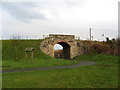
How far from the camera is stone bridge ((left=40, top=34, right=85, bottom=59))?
3358 centimetres

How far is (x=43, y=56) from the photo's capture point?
94.4ft

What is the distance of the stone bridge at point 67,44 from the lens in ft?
110

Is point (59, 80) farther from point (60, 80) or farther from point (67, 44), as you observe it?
point (67, 44)

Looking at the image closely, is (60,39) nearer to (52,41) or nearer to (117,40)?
(52,41)

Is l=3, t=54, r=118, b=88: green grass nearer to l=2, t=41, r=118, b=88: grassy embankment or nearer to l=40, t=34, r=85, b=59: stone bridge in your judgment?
l=2, t=41, r=118, b=88: grassy embankment

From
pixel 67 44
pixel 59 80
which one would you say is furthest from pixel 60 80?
pixel 67 44

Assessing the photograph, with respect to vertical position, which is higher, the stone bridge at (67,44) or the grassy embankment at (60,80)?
the stone bridge at (67,44)

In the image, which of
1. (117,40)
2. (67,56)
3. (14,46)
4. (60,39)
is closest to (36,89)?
(14,46)

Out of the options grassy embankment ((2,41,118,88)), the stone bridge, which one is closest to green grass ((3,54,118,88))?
grassy embankment ((2,41,118,88))

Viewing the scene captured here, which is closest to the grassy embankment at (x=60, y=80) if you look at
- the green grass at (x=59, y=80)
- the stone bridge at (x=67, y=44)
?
the green grass at (x=59, y=80)

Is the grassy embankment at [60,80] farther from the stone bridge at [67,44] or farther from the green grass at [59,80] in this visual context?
the stone bridge at [67,44]

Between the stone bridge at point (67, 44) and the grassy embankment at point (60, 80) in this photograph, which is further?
the stone bridge at point (67, 44)

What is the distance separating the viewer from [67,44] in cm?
3741

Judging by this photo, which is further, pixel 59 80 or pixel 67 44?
pixel 67 44
